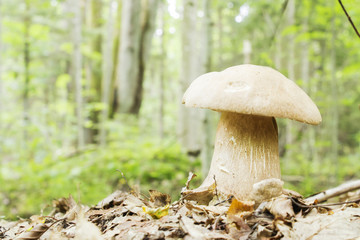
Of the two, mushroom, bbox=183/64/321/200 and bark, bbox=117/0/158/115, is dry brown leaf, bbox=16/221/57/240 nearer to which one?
mushroom, bbox=183/64/321/200

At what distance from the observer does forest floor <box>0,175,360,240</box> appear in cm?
145

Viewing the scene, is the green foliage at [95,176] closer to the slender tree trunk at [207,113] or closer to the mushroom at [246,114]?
the slender tree trunk at [207,113]

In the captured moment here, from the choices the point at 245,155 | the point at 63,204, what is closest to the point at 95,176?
the point at 63,204

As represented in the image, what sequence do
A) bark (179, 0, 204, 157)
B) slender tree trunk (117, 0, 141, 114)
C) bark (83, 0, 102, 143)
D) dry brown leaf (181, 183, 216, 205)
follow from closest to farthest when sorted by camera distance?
dry brown leaf (181, 183, 216, 205) < bark (179, 0, 204, 157) < slender tree trunk (117, 0, 141, 114) < bark (83, 0, 102, 143)

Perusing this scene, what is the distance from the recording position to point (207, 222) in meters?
1.62

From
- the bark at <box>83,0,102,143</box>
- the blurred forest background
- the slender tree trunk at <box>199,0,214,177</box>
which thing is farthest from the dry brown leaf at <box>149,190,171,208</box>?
the bark at <box>83,0,102,143</box>

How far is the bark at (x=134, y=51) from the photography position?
731 centimetres

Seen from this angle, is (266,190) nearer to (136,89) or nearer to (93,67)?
(136,89)

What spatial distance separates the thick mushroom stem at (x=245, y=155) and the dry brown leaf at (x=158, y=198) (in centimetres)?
33

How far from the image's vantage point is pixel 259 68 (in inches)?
76.4

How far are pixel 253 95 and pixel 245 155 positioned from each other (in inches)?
22.6

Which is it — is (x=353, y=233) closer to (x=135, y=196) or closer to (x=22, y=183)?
(x=135, y=196)

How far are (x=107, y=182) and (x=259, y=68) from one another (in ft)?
15.1

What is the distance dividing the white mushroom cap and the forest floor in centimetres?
58
